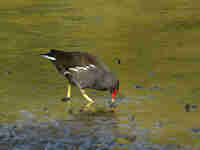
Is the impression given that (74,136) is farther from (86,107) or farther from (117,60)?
(117,60)

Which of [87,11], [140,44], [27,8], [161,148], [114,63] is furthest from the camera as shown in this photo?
[27,8]

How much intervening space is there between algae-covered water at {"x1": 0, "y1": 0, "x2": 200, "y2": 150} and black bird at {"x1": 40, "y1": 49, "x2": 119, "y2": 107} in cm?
26

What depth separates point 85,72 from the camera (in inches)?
412

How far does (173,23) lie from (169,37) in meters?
1.93

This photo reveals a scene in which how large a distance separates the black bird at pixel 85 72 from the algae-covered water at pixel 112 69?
0.26 metres

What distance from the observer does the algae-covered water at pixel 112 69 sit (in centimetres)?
855

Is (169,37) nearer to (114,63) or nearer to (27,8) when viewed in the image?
(114,63)

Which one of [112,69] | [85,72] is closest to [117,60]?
[112,69]

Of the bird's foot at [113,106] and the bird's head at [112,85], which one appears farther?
the bird's head at [112,85]

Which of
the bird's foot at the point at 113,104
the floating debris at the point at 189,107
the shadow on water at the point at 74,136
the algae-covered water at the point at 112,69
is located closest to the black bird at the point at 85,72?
the bird's foot at the point at 113,104

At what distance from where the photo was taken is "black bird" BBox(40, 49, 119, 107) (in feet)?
33.5

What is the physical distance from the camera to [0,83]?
11516 mm

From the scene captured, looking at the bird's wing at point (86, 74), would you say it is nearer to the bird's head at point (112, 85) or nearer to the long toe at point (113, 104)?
the bird's head at point (112, 85)

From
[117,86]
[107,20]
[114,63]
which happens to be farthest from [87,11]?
[117,86]
